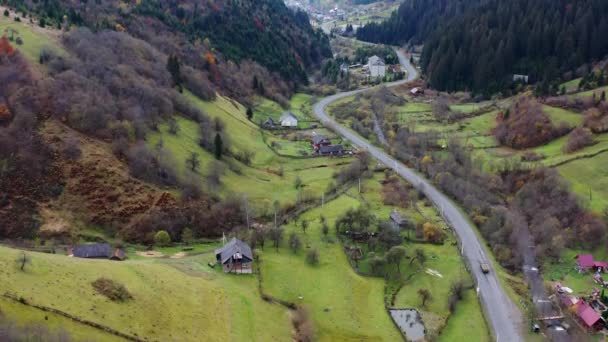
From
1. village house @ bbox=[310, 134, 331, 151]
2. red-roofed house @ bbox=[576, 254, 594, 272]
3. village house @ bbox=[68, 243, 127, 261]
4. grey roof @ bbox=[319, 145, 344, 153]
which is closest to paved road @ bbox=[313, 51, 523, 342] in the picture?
grey roof @ bbox=[319, 145, 344, 153]

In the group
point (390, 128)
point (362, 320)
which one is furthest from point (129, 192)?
point (390, 128)

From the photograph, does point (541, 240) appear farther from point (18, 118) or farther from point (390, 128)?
point (18, 118)

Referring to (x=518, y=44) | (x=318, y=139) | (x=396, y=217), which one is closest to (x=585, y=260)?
(x=396, y=217)

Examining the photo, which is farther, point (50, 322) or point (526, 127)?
point (526, 127)

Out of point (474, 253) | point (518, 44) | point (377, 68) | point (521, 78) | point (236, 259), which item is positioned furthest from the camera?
point (377, 68)

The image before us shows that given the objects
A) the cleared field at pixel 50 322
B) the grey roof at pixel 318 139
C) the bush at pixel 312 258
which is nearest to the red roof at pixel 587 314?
the bush at pixel 312 258

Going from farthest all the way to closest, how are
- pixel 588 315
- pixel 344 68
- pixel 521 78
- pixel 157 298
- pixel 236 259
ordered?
pixel 344 68, pixel 521 78, pixel 236 259, pixel 588 315, pixel 157 298

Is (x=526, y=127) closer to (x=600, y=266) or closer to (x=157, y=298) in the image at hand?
(x=600, y=266)

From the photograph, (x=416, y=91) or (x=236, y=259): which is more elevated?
(x=236, y=259)
